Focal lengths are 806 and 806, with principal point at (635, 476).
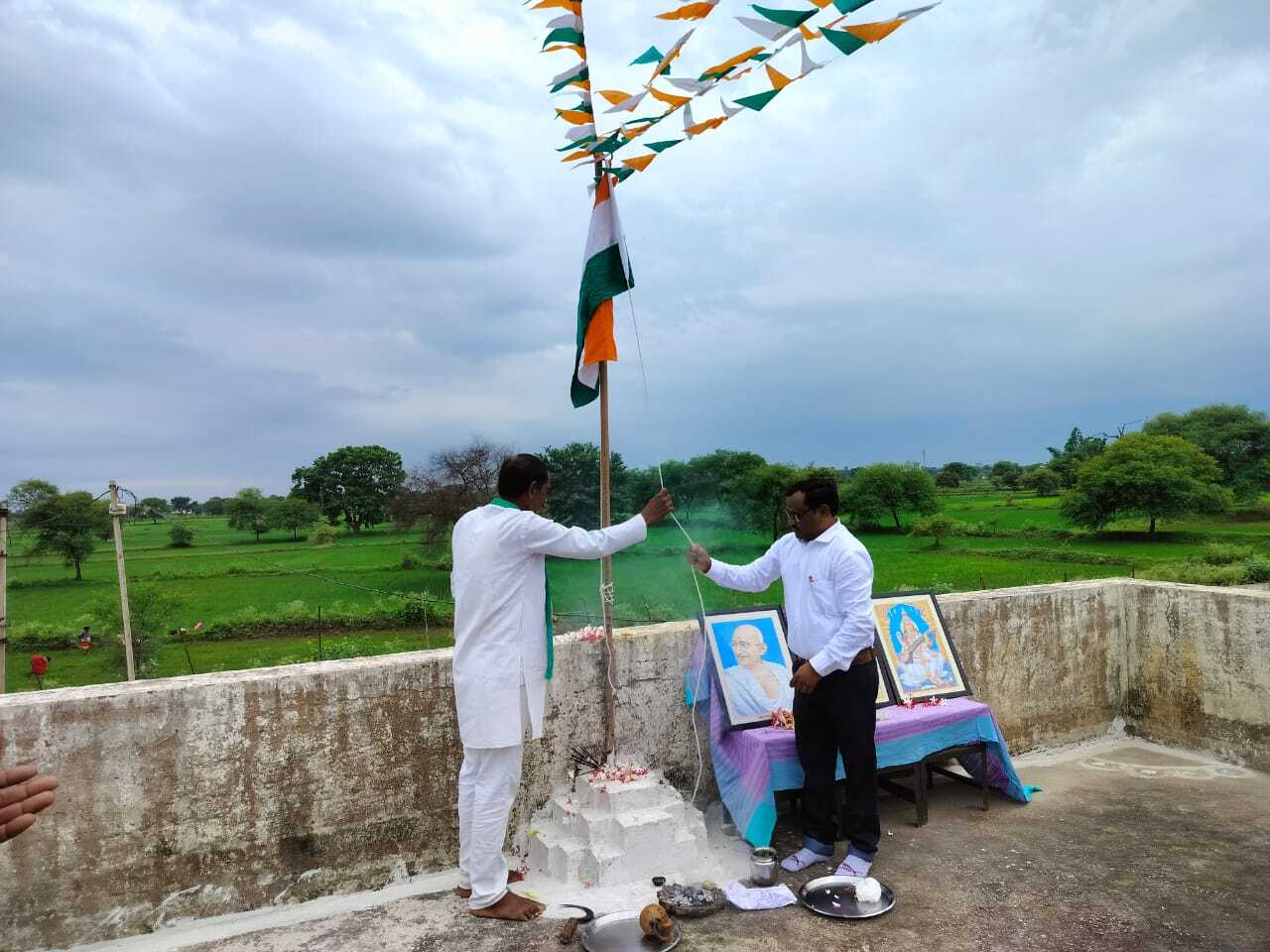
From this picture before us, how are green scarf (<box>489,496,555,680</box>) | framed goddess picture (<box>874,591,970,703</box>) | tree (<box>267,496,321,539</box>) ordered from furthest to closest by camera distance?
tree (<box>267,496,321,539</box>)
framed goddess picture (<box>874,591,970,703</box>)
green scarf (<box>489,496,555,680</box>)

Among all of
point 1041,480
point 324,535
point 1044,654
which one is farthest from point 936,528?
point 324,535

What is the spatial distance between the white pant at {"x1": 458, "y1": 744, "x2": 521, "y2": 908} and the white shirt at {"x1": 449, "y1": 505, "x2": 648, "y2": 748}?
11 centimetres

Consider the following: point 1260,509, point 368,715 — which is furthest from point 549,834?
point 1260,509

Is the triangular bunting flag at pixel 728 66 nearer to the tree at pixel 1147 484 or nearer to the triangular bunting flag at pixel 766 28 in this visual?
the triangular bunting flag at pixel 766 28

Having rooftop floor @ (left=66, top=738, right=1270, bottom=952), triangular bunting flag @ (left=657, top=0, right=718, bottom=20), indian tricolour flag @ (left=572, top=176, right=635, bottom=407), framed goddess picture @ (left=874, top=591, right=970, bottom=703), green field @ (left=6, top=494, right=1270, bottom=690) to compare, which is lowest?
green field @ (left=6, top=494, right=1270, bottom=690)

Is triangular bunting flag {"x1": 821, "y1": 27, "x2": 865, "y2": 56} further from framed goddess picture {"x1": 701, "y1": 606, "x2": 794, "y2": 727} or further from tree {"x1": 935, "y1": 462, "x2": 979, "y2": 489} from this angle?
tree {"x1": 935, "y1": 462, "x2": 979, "y2": 489}

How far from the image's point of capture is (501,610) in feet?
11.9

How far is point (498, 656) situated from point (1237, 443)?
125ft

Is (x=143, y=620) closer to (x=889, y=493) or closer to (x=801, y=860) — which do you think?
(x=801, y=860)

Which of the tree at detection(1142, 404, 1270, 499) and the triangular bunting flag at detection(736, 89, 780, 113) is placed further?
the tree at detection(1142, 404, 1270, 499)

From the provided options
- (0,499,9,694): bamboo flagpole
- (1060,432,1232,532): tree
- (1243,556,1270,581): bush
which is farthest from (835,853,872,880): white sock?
(1060,432,1232,532): tree

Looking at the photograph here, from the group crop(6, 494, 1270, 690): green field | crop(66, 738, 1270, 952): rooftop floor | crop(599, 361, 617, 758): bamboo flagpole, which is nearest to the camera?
crop(66, 738, 1270, 952): rooftop floor

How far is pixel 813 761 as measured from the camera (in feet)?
13.4

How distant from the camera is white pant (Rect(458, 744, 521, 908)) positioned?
3539 mm
